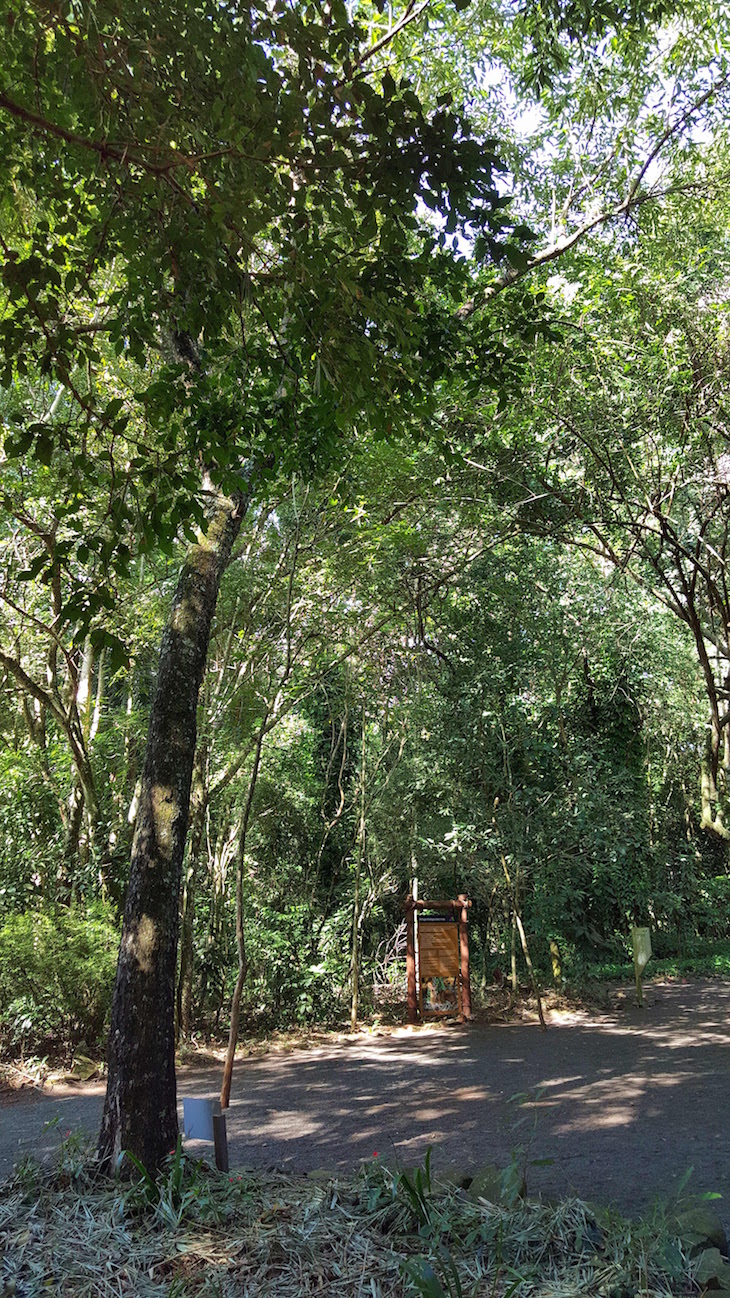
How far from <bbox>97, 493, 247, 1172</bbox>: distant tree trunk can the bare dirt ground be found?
95 centimetres

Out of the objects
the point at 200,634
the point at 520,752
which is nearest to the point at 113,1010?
the point at 200,634

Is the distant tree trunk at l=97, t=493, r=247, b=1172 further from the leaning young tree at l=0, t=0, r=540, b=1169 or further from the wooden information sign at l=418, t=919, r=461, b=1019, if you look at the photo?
the wooden information sign at l=418, t=919, r=461, b=1019

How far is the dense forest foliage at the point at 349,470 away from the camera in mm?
2723

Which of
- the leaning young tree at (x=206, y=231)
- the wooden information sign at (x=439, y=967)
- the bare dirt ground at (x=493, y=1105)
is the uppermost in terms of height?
the leaning young tree at (x=206, y=231)

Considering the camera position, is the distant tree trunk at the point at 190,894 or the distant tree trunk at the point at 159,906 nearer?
the distant tree trunk at the point at 159,906

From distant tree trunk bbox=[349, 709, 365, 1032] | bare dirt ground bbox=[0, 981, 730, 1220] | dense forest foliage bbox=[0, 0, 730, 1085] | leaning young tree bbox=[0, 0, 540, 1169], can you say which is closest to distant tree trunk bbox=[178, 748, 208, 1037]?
dense forest foliage bbox=[0, 0, 730, 1085]

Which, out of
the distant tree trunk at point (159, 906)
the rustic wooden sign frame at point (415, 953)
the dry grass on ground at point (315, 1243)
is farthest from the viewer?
the rustic wooden sign frame at point (415, 953)

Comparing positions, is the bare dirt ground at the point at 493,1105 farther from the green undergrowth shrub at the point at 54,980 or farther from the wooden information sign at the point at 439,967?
the green undergrowth shrub at the point at 54,980

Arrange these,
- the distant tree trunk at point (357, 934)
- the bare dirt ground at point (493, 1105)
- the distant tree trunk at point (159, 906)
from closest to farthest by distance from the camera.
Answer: the distant tree trunk at point (159, 906) < the bare dirt ground at point (493, 1105) < the distant tree trunk at point (357, 934)

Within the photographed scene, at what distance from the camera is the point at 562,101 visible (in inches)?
242

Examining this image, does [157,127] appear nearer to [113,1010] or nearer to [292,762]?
[113,1010]

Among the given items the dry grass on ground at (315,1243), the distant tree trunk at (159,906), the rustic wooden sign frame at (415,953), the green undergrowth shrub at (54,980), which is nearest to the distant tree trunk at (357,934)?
the rustic wooden sign frame at (415,953)

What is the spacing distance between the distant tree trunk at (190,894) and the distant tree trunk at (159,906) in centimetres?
397

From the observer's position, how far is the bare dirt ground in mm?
4633
